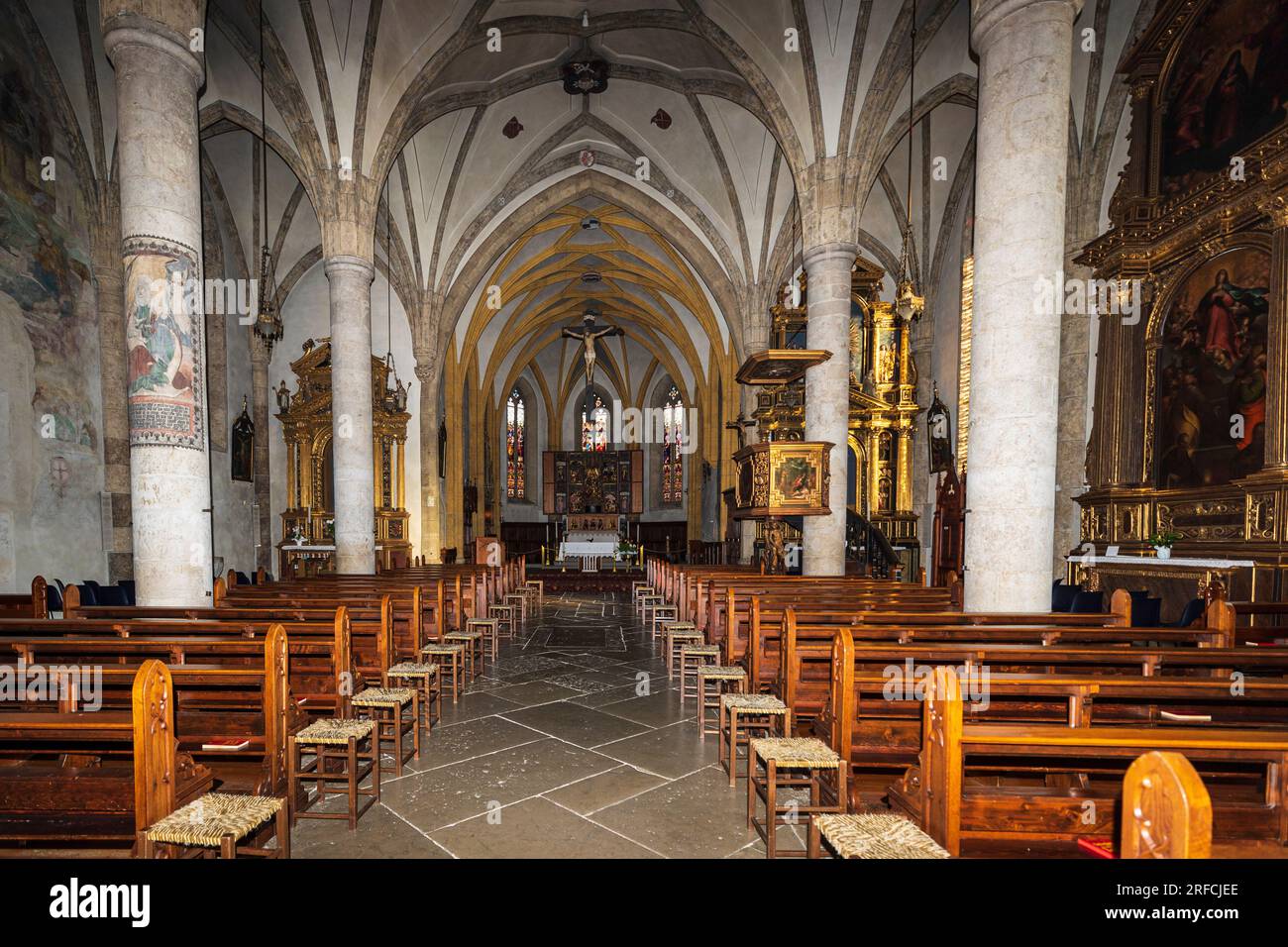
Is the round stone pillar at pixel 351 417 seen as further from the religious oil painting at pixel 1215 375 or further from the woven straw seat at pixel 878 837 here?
the religious oil painting at pixel 1215 375

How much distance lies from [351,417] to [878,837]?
9.58 metres

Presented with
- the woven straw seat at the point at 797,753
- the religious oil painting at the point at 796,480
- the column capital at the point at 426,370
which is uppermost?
the column capital at the point at 426,370

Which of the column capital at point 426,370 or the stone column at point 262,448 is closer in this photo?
the stone column at point 262,448

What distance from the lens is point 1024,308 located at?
4879 mm

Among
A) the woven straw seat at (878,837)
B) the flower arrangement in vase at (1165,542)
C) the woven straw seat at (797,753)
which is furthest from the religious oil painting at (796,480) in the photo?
the woven straw seat at (878,837)

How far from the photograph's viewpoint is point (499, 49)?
12445mm

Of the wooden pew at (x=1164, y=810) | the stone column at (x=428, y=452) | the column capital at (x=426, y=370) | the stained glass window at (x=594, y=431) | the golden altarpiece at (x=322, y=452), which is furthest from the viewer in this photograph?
the stained glass window at (x=594, y=431)

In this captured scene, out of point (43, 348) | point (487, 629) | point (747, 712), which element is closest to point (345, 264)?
point (43, 348)

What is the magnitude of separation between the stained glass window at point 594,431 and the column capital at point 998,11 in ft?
87.8

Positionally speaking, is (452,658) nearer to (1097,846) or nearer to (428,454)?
(1097,846)

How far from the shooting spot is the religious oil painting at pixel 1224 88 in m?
7.16

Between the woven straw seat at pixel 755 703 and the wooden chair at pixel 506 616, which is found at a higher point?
the woven straw seat at pixel 755 703

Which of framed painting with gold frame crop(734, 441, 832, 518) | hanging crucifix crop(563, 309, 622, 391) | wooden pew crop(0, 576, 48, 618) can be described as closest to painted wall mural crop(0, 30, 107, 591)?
wooden pew crop(0, 576, 48, 618)
